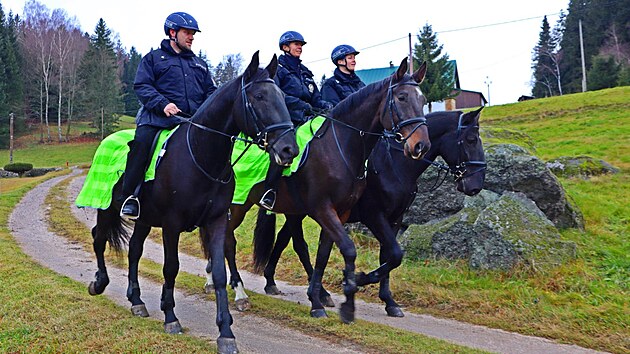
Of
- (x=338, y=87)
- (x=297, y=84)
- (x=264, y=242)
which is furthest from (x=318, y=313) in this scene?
(x=338, y=87)

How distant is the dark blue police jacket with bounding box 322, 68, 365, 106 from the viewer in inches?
317

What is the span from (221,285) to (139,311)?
1782 mm

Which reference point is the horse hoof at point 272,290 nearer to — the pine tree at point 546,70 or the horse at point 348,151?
the horse at point 348,151

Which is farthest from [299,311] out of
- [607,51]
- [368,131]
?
[607,51]

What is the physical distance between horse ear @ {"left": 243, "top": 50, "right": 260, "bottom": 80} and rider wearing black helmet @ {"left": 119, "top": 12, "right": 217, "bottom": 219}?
3.60 ft

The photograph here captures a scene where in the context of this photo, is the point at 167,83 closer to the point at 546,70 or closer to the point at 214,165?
the point at 214,165

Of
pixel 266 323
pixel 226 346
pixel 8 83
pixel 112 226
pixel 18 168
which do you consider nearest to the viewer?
pixel 226 346

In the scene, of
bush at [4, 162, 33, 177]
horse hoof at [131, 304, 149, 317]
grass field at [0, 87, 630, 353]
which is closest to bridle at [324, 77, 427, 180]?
grass field at [0, 87, 630, 353]

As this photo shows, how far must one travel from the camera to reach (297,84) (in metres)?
7.66

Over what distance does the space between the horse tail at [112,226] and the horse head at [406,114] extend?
13.2ft

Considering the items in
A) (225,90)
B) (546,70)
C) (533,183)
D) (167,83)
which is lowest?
(533,183)

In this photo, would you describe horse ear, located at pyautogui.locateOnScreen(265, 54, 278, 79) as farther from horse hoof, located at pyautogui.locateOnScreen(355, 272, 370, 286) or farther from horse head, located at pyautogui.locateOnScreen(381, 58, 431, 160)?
horse hoof, located at pyautogui.locateOnScreen(355, 272, 370, 286)

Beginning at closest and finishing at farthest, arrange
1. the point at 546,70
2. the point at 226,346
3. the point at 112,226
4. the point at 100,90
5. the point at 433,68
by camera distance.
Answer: the point at 226,346 → the point at 112,226 → the point at 433,68 → the point at 100,90 → the point at 546,70

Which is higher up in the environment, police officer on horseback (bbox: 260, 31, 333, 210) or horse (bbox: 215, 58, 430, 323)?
police officer on horseback (bbox: 260, 31, 333, 210)
